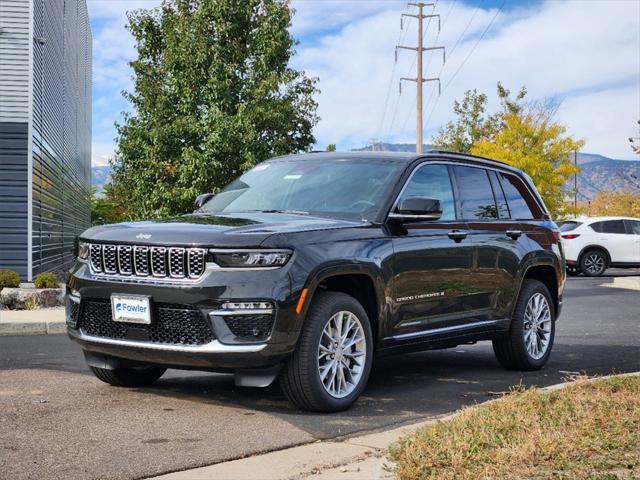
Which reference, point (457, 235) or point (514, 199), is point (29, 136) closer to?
point (514, 199)

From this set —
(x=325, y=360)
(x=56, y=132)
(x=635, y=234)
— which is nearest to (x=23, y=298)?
(x=325, y=360)

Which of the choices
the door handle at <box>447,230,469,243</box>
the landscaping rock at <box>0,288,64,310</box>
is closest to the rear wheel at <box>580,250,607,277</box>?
the landscaping rock at <box>0,288,64,310</box>

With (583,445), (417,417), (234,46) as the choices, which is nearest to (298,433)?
(417,417)

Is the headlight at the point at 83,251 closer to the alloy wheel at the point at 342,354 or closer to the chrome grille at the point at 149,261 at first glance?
the chrome grille at the point at 149,261

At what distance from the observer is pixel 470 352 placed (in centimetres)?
1035

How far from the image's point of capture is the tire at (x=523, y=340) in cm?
866

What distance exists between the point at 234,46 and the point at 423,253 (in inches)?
1086

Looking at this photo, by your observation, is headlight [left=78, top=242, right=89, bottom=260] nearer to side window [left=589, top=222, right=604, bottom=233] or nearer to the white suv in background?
the white suv in background

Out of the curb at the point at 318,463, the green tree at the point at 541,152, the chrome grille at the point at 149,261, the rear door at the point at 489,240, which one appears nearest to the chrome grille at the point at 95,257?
the chrome grille at the point at 149,261

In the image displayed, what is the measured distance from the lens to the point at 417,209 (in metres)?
7.05

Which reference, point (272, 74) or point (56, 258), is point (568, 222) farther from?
point (56, 258)

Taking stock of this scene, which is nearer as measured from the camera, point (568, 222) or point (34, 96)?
point (34, 96)

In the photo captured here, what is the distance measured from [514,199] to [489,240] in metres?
0.97

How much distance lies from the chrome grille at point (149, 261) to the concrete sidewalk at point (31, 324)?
5893mm
